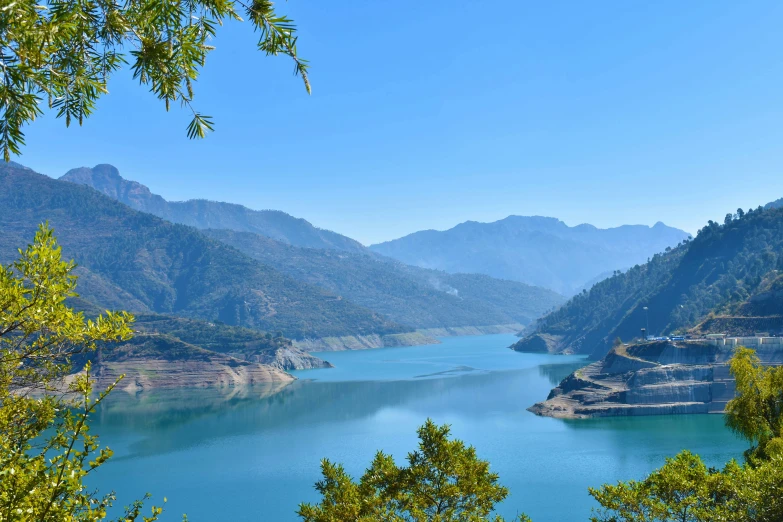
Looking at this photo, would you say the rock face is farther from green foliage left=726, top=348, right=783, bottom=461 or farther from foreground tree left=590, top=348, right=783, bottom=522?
foreground tree left=590, top=348, right=783, bottom=522

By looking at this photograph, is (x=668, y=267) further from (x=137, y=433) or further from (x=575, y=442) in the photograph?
(x=137, y=433)

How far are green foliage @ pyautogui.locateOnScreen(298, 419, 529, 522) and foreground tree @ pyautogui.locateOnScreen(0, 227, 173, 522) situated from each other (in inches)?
352

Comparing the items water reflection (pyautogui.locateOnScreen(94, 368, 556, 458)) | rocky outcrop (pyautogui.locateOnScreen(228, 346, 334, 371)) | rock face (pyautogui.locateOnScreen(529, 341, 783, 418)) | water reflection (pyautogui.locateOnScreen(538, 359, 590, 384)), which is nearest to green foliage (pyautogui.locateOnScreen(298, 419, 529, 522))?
water reflection (pyautogui.locateOnScreen(94, 368, 556, 458))

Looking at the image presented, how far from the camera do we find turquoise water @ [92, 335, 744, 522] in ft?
160

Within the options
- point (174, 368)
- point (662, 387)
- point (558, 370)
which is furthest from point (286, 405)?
point (558, 370)

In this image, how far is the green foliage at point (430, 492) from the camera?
15.0 metres

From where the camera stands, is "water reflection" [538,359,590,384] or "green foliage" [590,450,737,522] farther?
"water reflection" [538,359,590,384]

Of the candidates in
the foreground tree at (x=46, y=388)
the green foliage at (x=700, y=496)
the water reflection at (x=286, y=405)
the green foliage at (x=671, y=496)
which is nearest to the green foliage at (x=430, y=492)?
the green foliage at (x=671, y=496)

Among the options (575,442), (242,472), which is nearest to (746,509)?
(242,472)

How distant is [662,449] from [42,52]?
65646 millimetres

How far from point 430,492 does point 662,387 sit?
76.0m

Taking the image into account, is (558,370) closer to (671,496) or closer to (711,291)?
(711,291)

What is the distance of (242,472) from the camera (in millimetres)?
56531

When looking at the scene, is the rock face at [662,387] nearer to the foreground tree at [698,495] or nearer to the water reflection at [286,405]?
the water reflection at [286,405]
